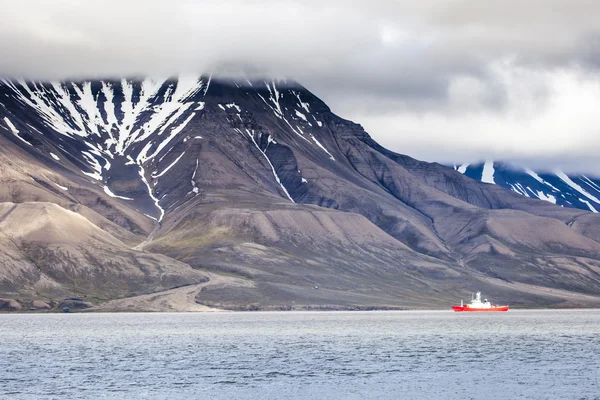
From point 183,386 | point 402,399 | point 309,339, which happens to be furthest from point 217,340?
point 402,399

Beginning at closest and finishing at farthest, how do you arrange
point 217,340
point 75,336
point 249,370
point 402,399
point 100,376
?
point 402,399 < point 100,376 < point 249,370 < point 217,340 < point 75,336

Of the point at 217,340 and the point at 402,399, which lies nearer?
the point at 402,399

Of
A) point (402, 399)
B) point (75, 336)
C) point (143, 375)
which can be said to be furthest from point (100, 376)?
point (75, 336)

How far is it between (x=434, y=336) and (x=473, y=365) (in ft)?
212

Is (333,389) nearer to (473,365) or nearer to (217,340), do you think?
(473,365)

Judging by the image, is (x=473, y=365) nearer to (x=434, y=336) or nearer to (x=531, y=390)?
(x=531, y=390)

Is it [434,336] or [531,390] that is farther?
[434,336]

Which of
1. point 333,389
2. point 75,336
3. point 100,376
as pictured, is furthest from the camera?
point 75,336

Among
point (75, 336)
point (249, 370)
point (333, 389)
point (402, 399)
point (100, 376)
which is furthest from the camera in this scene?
point (75, 336)

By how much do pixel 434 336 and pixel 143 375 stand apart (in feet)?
298

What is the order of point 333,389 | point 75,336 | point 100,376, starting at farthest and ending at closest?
1. point 75,336
2. point 100,376
3. point 333,389

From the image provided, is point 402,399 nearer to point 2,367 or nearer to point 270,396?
point 270,396

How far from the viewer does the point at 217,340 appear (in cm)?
18362

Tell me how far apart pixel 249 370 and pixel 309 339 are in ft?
200
